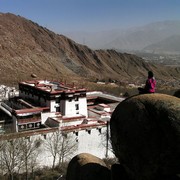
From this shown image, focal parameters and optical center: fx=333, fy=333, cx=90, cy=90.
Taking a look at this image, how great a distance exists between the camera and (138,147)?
31.1ft

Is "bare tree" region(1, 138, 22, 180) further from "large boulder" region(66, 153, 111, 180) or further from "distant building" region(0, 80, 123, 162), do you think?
"large boulder" region(66, 153, 111, 180)

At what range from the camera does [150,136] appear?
9375 mm

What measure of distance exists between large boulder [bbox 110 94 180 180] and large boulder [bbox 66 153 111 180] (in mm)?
2312

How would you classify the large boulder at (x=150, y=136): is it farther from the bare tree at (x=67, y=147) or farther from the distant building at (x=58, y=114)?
the bare tree at (x=67, y=147)

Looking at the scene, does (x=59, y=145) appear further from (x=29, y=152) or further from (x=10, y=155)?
(x=10, y=155)

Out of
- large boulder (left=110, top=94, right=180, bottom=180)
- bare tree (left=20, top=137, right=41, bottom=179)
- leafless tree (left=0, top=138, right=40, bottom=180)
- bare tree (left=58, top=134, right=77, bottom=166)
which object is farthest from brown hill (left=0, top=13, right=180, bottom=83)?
large boulder (left=110, top=94, right=180, bottom=180)

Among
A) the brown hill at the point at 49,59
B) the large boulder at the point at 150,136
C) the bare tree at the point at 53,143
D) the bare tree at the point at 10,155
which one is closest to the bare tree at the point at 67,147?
the bare tree at the point at 53,143

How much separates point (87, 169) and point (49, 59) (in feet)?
395

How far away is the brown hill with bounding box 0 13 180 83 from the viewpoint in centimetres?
10900

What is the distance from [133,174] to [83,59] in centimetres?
15440

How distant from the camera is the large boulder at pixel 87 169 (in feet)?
39.5

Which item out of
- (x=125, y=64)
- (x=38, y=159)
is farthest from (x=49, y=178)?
(x=125, y=64)

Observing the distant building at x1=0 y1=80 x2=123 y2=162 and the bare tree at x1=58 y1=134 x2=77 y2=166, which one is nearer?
the bare tree at x1=58 y1=134 x2=77 y2=166

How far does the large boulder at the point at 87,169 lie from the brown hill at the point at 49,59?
256 feet
